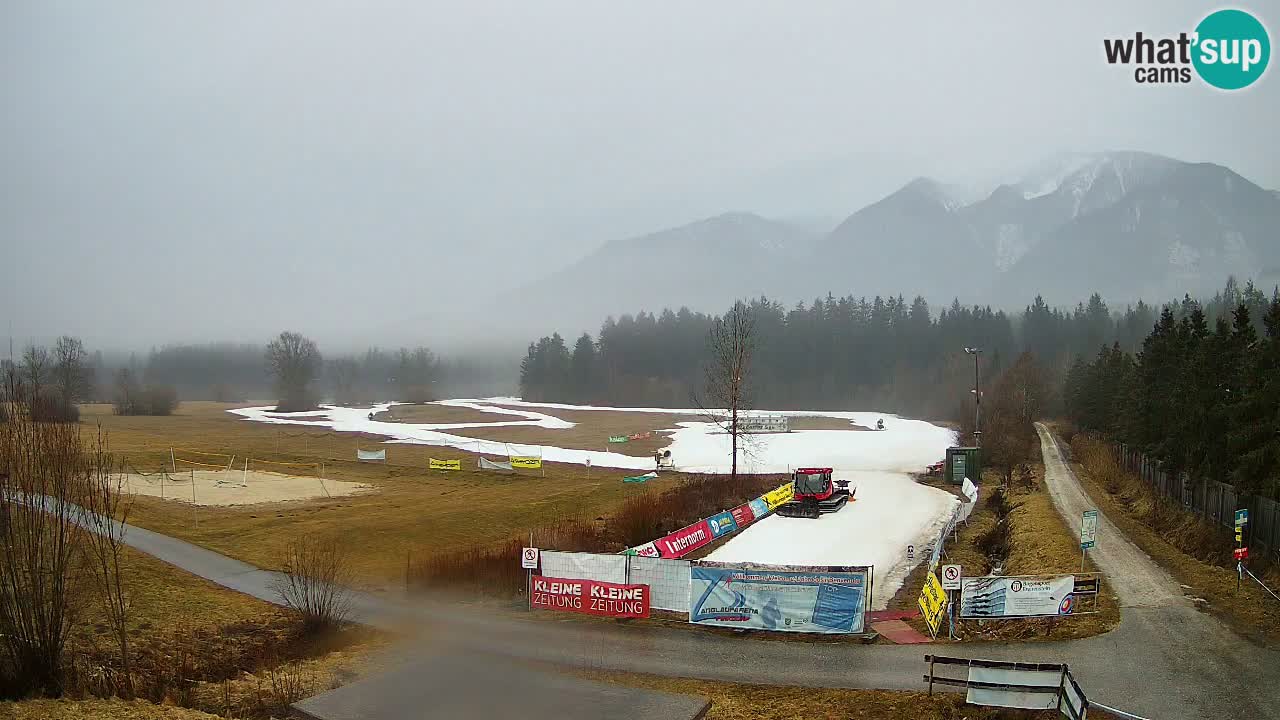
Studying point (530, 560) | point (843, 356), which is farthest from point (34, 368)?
point (843, 356)

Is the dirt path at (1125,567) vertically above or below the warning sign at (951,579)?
below

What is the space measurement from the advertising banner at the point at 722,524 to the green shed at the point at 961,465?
912 inches

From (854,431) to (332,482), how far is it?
205 feet

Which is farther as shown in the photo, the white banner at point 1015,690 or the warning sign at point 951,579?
the warning sign at point 951,579

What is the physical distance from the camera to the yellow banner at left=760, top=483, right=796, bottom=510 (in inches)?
1578

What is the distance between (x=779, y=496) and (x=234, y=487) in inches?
1261

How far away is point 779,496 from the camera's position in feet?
135

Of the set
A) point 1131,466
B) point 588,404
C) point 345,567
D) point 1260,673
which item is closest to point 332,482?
point 345,567

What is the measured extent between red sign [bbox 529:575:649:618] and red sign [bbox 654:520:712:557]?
6.84m

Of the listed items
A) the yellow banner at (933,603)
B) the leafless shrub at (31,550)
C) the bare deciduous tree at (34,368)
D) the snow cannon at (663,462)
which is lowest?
the snow cannon at (663,462)

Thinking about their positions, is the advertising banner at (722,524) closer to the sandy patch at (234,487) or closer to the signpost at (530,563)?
the signpost at (530,563)

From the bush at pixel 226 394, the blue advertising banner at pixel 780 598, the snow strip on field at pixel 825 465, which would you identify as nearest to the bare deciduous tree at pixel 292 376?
the snow strip on field at pixel 825 465

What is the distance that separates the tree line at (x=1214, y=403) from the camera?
24.9 metres

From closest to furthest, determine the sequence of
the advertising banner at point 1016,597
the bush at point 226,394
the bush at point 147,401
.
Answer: the advertising banner at point 1016,597
the bush at point 147,401
the bush at point 226,394
